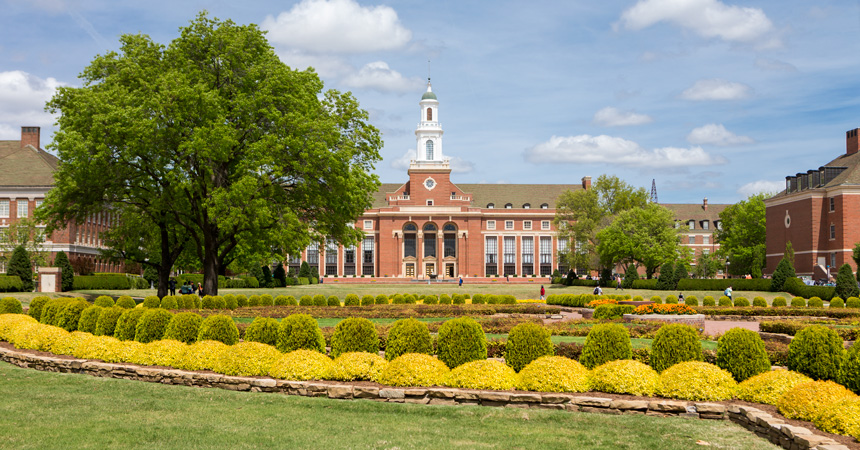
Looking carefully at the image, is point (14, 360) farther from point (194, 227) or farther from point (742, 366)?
point (194, 227)

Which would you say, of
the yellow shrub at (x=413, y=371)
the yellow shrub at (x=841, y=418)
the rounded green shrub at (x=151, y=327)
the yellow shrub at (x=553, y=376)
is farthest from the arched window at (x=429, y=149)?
the yellow shrub at (x=841, y=418)

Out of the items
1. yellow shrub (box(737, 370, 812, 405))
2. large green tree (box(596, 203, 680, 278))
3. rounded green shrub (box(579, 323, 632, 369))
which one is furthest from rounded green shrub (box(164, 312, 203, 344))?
large green tree (box(596, 203, 680, 278))

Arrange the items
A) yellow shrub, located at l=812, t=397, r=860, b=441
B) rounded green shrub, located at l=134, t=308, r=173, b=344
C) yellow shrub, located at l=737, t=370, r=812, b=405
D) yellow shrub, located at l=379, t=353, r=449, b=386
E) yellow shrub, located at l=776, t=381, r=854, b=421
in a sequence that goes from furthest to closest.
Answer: rounded green shrub, located at l=134, t=308, r=173, b=344, yellow shrub, located at l=379, t=353, r=449, b=386, yellow shrub, located at l=737, t=370, r=812, b=405, yellow shrub, located at l=776, t=381, r=854, b=421, yellow shrub, located at l=812, t=397, r=860, b=441

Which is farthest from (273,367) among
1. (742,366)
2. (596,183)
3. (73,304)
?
(596,183)

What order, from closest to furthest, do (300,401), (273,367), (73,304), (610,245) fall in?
(300,401), (273,367), (73,304), (610,245)

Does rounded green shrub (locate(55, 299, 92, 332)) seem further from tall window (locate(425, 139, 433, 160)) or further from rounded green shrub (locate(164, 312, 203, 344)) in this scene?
tall window (locate(425, 139, 433, 160))

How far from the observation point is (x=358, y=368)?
12633 mm

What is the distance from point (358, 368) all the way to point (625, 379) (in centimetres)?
468

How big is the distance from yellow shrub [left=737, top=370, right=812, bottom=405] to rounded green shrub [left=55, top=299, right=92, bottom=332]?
16.7 meters

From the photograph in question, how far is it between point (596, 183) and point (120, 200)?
171ft

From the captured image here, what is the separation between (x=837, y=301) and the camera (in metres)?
35.8

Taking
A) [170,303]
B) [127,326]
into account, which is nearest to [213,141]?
[170,303]

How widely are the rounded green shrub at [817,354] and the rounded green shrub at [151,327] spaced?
43.8 ft

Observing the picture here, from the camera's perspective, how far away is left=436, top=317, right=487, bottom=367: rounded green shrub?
44.0ft
